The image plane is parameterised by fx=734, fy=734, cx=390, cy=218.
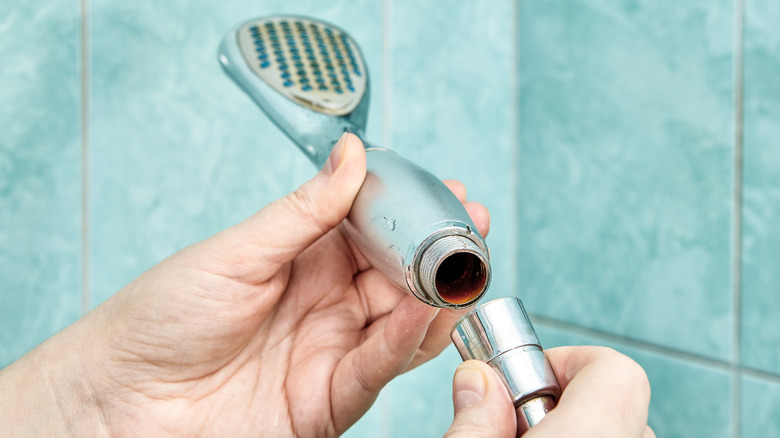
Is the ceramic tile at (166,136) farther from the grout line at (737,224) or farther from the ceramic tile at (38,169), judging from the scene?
the grout line at (737,224)

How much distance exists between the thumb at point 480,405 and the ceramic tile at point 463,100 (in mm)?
392

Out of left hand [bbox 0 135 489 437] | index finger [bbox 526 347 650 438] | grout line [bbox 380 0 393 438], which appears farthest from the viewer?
grout line [bbox 380 0 393 438]

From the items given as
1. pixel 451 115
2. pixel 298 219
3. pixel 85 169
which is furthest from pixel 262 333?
pixel 451 115

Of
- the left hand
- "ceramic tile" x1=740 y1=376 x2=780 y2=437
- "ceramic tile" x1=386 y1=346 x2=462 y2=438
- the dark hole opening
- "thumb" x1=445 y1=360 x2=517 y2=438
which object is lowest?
"ceramic tile" x1=386 y1=346 x2=462 y2=438

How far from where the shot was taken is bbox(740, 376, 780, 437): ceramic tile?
21.3 inches

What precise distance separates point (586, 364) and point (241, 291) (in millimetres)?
206

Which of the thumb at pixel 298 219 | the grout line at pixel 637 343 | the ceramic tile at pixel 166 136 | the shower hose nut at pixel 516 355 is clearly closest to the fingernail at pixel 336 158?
the thumb at pixel 298 219

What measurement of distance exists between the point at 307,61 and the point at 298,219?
0.39 ft

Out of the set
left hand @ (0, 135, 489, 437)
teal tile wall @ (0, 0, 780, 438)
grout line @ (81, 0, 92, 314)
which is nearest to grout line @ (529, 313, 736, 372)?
teal tile wall @ (0, 0, 780, 438)

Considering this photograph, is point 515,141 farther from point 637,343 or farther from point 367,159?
point 367,159

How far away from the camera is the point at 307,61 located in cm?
47

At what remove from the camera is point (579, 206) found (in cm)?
70

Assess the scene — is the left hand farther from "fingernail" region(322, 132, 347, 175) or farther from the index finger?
the index finger

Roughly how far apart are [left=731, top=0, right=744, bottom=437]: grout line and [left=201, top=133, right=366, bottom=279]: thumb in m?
0.32
